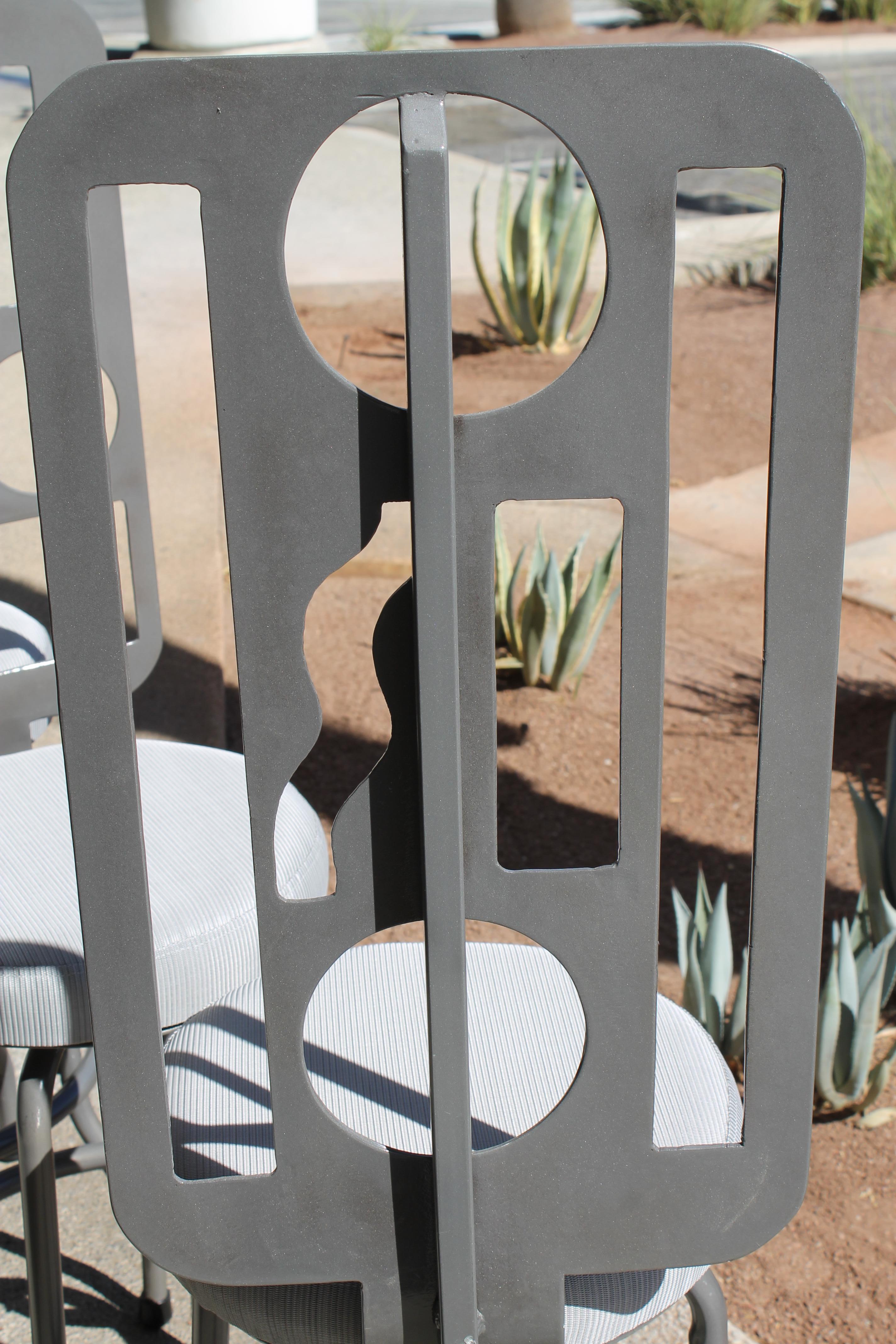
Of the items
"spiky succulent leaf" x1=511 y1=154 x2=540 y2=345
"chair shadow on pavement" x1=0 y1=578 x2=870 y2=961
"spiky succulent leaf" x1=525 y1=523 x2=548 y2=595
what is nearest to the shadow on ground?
"chair shadow on pavement" x1=0 y1=578 x2=870 y2=961

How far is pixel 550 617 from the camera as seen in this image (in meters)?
3.22

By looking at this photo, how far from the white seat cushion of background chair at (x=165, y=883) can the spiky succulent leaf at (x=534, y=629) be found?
1.73m

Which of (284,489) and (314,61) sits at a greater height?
(314,61)

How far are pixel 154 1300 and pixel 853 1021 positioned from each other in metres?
1.07

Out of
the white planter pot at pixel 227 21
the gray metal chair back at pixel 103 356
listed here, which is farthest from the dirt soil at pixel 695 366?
the white planter pot at pixel 227 21

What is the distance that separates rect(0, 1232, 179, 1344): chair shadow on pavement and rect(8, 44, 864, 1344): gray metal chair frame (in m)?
0.96

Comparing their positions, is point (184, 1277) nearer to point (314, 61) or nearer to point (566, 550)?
point (314, 61)

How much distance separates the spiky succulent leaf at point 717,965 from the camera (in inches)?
73.8

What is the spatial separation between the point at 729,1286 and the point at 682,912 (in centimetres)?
53

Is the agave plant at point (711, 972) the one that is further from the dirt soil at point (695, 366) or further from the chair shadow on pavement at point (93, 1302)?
the dirt soil at point (695, 366)

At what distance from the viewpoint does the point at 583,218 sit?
5.85m

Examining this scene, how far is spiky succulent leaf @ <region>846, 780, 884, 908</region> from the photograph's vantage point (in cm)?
209

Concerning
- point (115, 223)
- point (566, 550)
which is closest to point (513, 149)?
point (566, 550)

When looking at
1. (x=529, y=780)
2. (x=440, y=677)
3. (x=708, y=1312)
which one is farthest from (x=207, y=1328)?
(x=529, y=780)
